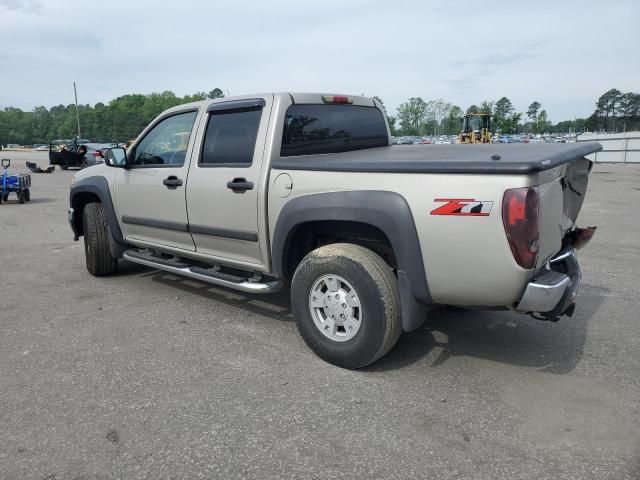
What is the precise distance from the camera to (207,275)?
14.8 feet

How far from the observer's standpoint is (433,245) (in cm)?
305

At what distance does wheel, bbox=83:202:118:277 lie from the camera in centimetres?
580

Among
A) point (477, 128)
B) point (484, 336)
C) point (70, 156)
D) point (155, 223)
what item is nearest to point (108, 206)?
point (155, 223)

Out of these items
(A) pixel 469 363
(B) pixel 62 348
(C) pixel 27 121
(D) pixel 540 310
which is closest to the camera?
(D) pixel 540 310

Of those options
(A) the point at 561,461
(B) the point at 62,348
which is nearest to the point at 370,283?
(A) the point at 561,461

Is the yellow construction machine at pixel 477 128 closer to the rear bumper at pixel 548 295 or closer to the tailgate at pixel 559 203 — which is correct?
the tailgate at pixel 559 203

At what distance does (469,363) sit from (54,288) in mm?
4326

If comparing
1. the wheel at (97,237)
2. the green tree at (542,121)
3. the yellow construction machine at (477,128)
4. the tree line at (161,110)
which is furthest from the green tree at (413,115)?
the wheel at (97,237)

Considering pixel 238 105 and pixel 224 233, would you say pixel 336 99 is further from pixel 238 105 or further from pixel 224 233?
pixel 224 233

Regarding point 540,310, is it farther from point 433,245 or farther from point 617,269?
point 617,269

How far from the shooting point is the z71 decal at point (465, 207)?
2.84m

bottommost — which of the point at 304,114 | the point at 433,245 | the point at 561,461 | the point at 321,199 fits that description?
the point at 561,461

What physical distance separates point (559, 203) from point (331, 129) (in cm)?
199

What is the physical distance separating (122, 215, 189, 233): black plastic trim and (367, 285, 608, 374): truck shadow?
7.02 ft
